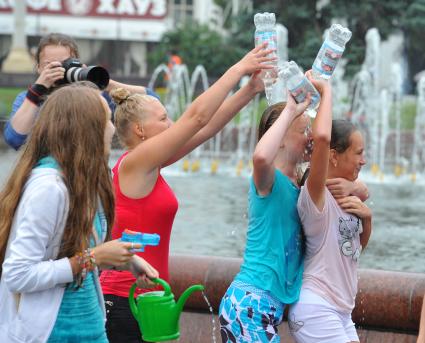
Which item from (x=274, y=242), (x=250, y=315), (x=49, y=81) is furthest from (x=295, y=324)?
(x=49, y=81)

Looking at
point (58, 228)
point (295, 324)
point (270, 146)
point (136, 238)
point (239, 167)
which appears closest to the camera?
point (58, 228)

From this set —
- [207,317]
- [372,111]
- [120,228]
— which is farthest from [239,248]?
[372,111]

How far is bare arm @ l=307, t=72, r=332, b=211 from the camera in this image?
342cm

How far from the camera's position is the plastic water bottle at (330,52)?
3.55m

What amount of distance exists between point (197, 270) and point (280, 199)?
1.60 meters

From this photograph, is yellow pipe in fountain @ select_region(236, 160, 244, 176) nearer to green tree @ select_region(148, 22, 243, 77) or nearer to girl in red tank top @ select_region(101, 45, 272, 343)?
girl in red tank top @ select_region(101, 45, 272, 343)

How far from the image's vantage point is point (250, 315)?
11.2 ft

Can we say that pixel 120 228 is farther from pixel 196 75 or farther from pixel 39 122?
pixel 196 75

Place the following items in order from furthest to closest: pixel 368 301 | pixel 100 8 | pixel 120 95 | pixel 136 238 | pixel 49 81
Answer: pixel 100 8 < pixel 368 301 < pixel 49 81 < pixel 120 95 < pixel 136 238

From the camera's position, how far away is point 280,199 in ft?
11.5

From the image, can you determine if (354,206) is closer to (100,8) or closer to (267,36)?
(267,36)

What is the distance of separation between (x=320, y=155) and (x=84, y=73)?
0.98 meters

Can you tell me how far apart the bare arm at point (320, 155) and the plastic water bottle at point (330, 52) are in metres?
0.15

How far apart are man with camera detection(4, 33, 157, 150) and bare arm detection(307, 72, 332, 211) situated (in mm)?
847
